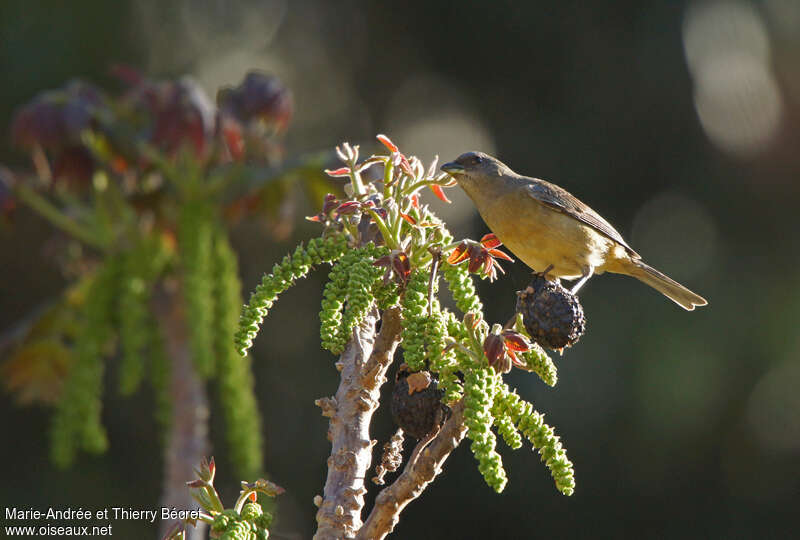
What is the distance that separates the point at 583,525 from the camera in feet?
20.4

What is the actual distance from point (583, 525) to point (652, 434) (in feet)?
2.66

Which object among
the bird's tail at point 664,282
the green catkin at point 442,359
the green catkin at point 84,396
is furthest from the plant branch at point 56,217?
the green catkin at point 442,359

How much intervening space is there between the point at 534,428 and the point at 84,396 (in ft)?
7.36

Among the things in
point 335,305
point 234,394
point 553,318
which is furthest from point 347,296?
point 234,394

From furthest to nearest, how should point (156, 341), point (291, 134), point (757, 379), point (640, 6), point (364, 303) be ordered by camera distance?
1. point (291, 134)
2. point (640, 6)
3. point (757, 379)
4. point (156, 341)
5. point (364, 303)

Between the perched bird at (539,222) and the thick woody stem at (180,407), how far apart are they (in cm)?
131

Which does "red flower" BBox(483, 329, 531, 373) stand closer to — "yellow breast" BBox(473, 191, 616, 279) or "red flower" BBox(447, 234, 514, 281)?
"red flower" BBox(447, 234, 514, 281)

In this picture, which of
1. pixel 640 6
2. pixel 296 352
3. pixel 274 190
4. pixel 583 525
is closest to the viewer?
pixel 274 190

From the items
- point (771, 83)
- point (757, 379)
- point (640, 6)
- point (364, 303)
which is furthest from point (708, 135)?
point (364, 303)

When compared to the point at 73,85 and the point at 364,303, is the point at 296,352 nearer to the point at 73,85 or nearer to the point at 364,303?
the point at 73,85

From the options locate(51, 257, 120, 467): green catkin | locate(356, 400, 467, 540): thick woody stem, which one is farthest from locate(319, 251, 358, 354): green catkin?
locate(51, 257, 120, 467): green catkin

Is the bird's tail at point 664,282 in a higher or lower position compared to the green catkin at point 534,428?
higher

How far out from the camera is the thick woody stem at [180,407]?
144 inches

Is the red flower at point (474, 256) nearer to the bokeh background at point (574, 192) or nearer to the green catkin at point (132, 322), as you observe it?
the green catkin at point (132, 322)
